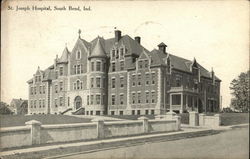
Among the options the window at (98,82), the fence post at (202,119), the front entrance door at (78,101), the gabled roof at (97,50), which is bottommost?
the fence post at (202,119)

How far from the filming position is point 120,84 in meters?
32.9

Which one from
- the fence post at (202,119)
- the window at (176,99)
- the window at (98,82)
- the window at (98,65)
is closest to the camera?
the fence post at (202,119)

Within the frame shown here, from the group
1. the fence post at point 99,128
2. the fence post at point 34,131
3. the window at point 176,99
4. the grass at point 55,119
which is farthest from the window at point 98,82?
the fence post at point 34,131

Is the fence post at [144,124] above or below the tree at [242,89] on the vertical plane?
below

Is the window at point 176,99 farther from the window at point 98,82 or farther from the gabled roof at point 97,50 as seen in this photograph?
the gabled roof at point 97,50

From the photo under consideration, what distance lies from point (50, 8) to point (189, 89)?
20540mm

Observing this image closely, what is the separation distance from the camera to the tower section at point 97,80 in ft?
107

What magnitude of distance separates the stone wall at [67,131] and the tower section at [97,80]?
11.7 metres

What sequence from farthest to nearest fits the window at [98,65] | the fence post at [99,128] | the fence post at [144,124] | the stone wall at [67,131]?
the window at [98,65] < the fence post at [144,124] < the fence post at [99,128] < the stone wall at [67,131]

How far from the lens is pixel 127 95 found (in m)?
32.9

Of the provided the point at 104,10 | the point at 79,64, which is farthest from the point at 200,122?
the point at 104,10

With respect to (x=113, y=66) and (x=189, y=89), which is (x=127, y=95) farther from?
(x=189, y=89)

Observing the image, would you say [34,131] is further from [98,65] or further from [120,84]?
[98,65]

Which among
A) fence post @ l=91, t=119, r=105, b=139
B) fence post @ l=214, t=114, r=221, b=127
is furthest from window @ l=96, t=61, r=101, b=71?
fence post @ l=91, t=119, r=105, b=139
